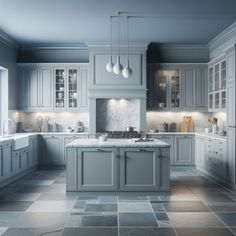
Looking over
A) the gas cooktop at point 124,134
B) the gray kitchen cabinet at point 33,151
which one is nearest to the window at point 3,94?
the gray kitchen cabinet at point 33,151

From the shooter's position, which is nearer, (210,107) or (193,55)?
(210,107)

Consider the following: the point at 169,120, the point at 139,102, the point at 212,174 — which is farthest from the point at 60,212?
the point at 169,120

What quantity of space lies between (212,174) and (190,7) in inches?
131

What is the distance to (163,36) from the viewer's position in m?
7.62

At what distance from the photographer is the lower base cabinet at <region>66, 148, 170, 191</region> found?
5.44m

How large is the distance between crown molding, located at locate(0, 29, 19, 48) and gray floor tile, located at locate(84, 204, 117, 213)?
4.19 meters

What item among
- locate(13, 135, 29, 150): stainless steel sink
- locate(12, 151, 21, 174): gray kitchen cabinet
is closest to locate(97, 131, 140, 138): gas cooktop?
locate(13, 135, 29, 150): stainless steel sink

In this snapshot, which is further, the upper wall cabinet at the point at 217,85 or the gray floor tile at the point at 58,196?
the upper wall cabinet at the point at 217,85

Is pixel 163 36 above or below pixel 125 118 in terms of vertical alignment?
above

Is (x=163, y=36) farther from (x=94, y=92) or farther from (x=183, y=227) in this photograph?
(x=183, y=227)

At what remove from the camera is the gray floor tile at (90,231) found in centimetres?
372

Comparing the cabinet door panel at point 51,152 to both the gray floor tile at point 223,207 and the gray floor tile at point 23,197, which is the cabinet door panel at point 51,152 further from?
the gray floor tile at point 223,207

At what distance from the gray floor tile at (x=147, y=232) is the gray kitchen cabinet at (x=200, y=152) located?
4009mm

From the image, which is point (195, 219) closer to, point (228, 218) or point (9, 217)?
point (228, 218)
